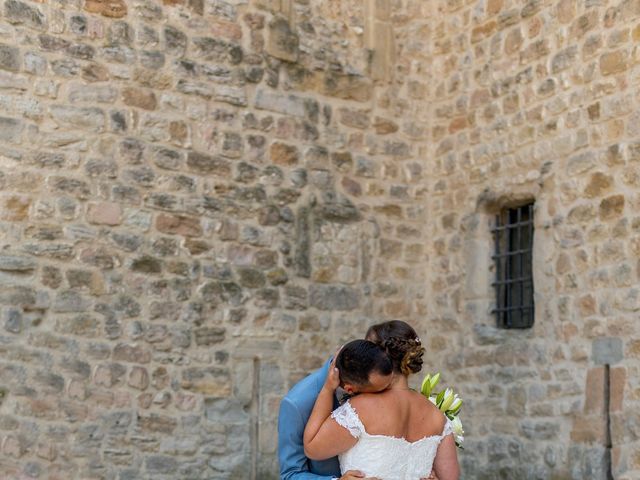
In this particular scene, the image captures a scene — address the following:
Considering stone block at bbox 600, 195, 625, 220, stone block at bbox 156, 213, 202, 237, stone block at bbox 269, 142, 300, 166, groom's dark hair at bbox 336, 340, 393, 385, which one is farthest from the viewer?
stone block at bbox 269, 142, 300, 166

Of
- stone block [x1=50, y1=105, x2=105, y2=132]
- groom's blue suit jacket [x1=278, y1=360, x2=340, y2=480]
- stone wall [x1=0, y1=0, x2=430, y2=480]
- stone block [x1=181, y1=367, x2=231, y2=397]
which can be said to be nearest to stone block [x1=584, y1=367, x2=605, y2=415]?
stone wall [x1=0, y1=0, x2=430, y2=480]

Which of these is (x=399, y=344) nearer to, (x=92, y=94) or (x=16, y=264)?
(x=16, y=264)

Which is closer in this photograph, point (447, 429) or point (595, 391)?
point (447, 429)

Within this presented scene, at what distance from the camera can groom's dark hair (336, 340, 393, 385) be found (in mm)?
4094

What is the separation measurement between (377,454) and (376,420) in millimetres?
123

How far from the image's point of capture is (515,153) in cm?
804

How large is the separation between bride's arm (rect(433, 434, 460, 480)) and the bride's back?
71 mm

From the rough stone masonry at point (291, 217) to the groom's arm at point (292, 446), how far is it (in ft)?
10.5

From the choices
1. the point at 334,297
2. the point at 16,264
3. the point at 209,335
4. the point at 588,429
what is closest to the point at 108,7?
the point at 16,264

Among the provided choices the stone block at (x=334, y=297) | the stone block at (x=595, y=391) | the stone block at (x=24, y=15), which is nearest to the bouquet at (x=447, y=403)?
the stone block at (x=595, y=391)

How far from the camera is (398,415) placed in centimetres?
420

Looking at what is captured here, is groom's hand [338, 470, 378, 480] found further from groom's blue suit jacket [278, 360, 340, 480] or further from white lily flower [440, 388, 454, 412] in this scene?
white lily flower [440, 388, 454, 412]

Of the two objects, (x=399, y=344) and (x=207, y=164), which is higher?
(x=207, y=164)

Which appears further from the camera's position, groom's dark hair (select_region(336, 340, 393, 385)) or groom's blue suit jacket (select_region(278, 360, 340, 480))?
groom's blue suit jacket (select_region(278, 360, 340, 480))
